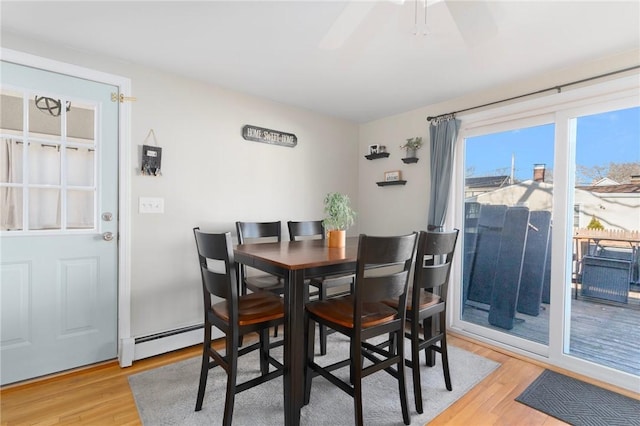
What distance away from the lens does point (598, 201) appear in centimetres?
231

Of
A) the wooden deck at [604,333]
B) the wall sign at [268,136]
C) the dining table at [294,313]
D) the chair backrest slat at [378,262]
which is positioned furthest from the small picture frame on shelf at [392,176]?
the dining table at [294,313]

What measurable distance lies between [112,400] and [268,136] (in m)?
2.44

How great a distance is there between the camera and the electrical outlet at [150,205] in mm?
2477

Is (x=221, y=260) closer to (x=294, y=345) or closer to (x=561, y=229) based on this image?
(x=294, y=345)

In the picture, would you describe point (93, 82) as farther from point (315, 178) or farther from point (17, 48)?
point (315, 178)

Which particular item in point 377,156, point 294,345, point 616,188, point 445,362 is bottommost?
point 445,362

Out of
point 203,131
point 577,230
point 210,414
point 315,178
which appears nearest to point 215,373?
point 210,414

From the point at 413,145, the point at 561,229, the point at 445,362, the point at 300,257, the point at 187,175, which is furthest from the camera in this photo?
the point at 413,145

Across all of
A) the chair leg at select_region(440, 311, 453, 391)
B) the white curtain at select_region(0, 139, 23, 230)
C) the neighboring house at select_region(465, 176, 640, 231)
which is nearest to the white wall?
the white curtain at select_region(0, 139, 23, 230)

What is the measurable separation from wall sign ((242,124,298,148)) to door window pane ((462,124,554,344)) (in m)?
1.80

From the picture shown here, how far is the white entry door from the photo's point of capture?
2049 millimetres

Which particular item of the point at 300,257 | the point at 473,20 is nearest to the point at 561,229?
the point at 473,20

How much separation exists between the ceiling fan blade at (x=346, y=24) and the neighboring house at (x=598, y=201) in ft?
6.43

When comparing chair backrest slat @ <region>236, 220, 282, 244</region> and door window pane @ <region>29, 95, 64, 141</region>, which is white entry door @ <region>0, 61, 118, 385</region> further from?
chair backrest slat @ <region>236, 220, 282, 244</region>
